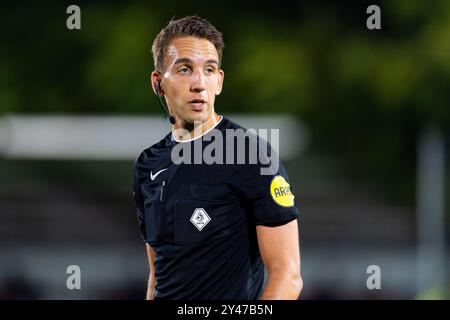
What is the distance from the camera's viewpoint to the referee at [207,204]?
550 centimetres

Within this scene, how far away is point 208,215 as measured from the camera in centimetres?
564

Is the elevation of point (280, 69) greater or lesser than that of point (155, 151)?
greater

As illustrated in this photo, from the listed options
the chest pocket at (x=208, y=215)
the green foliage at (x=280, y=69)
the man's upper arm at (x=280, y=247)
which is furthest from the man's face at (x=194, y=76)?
the green foliage at (x=280, y=69)

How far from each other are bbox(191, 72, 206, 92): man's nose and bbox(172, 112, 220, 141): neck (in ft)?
0.53

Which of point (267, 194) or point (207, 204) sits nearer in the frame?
point (267, 194)

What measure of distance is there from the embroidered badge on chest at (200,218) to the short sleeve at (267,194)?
0.24 m

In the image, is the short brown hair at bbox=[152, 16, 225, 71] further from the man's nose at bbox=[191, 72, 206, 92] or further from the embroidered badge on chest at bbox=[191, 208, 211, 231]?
the embroidered badge on chest at bbox=[191, 208, 211, 231]

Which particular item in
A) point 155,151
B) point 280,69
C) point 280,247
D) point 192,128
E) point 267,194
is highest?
point 280,69

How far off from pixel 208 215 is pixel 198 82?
28.7 inches

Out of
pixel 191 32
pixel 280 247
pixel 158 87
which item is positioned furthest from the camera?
pixel 158 87

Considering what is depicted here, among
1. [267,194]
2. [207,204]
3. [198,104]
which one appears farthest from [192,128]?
[267,194]

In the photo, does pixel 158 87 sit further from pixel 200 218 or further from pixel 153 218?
pixel 200 218

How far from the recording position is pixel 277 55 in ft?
82.8

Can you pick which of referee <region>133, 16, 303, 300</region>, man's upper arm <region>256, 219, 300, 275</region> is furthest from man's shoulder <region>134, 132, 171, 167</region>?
man's upper arm <region>256, 219, 300, 275</region>
